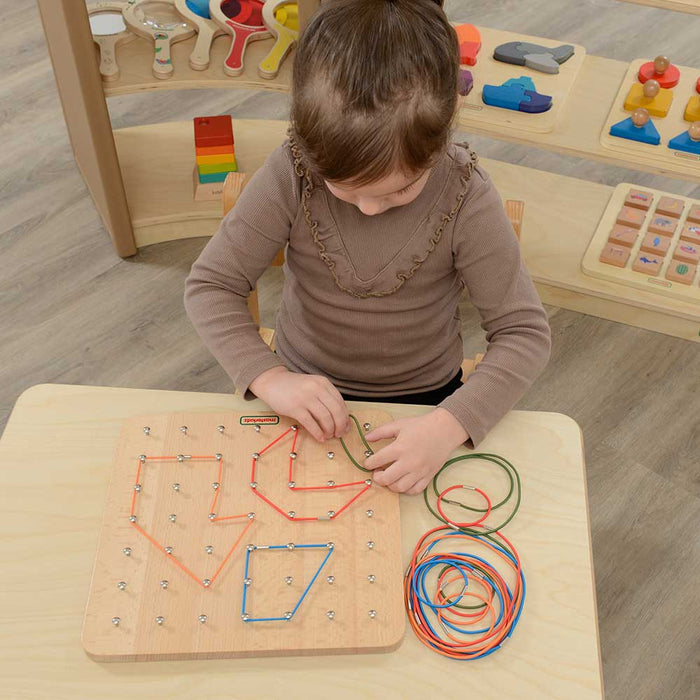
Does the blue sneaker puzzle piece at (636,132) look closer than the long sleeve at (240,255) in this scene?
No

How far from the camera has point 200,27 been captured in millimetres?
1784

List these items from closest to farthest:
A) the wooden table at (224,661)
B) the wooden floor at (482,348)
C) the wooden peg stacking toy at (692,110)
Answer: the wooden table at (224,661), the wooden floor at (482,348), the wooden peg stacking toy at (692,110)

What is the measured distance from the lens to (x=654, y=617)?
1448mm

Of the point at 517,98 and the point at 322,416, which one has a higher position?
the point at 322,416

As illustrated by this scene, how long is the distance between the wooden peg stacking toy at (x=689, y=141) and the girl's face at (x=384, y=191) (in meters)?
0.86

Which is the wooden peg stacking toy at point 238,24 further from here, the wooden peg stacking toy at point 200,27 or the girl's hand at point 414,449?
the girl's hand at point 414,449

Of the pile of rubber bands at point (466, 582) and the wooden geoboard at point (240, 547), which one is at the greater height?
the wooden geoboard at point (240, 547)

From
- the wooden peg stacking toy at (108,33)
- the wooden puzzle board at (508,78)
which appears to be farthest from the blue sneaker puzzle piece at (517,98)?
the wooden peg stacking toy at (108,33)

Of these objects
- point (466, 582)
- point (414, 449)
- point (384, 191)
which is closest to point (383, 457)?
point (414, 449)

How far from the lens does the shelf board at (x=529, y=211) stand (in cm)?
186

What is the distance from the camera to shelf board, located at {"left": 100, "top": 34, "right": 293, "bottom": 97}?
1703 mm

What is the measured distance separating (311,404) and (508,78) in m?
1.10

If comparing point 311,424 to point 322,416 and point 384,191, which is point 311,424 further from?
point 384,191

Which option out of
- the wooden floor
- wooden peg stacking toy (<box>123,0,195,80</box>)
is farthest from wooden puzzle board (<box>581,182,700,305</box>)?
wooden peg stacking toy (<box>123,0,195,80</box>)
